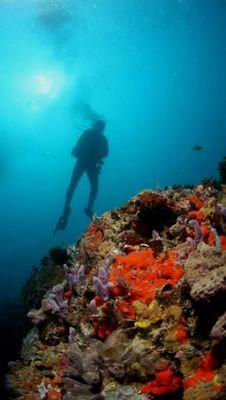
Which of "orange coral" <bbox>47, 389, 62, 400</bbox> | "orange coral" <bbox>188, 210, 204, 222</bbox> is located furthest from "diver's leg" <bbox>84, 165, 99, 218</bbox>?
"orange coral" <bbox>47, 389, 62, 400</bbox>

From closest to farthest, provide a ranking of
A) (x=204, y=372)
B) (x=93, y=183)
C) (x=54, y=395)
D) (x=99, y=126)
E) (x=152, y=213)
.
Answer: (x=204, y=372), (x=54, y=395), (x=152, y=213), (x=93, y=183), (x=99, y=126)

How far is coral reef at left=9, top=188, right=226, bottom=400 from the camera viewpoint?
8.61ft

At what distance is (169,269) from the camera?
365 cm

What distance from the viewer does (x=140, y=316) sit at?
3.25 m

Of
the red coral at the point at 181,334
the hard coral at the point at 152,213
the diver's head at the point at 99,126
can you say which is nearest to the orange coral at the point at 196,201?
the hard coral at the point at 152,213

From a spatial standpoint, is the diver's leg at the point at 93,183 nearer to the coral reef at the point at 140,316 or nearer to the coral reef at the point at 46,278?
the coral reef at the point at 46,278

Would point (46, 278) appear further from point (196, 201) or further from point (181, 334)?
point (181, 334)

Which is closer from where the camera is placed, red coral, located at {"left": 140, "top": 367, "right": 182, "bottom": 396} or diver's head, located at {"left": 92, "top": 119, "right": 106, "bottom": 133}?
red coral, located at {"left": 140, "top": 367, "right": 182, "bottom": 396}

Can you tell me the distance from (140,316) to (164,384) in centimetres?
73

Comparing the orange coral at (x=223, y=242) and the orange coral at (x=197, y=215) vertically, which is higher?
the orange coral at (x=197, y=215)

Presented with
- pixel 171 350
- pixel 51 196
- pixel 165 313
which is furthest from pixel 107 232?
pixel 51 196

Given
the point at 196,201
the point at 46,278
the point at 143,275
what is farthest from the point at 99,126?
the point at 143,275

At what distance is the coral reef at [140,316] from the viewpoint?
8.61 feet

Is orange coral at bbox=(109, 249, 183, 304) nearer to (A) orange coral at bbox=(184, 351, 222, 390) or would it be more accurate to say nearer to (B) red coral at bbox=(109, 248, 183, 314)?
(B) red coral at bbox=(109, 248, 183, 314)
